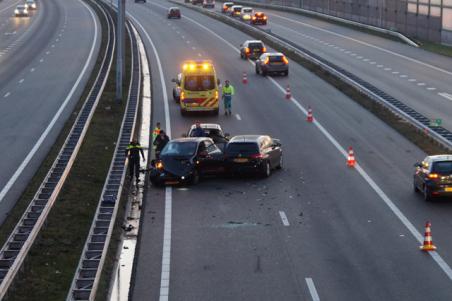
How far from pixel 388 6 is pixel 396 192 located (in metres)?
66.0

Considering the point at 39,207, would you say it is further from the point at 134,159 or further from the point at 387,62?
the point at 387,62

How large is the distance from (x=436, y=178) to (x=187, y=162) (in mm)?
7792

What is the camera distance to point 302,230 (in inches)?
1025

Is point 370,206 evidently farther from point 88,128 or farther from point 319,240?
point 88,128

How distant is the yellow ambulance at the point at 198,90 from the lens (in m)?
47.4

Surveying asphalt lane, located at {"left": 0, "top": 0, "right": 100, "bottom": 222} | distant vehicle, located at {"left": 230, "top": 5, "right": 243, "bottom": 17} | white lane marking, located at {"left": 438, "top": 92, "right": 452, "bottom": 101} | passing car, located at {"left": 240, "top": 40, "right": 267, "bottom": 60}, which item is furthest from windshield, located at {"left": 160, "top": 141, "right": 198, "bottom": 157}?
distant vehicle, located at {"left": 230, "top": 5, "right": 243, "bottom": 17}

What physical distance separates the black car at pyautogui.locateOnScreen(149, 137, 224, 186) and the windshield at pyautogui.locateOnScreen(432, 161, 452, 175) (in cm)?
704

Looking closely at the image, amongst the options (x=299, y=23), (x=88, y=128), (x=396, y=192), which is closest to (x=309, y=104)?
(x=88, y=128)

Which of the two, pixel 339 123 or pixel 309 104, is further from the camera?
pixel 309 104

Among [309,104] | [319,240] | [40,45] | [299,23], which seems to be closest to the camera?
[319,240]

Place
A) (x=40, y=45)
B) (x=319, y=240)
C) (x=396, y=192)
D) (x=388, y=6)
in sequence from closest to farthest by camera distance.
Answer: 1. (x=319, y=240)
2. (x=396, y=192)
3. (x=40, y=45)
4. (x=388, y=6)

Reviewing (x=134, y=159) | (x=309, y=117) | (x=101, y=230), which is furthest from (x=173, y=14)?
(x=101, y=230)

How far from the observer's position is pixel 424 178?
29.2 m

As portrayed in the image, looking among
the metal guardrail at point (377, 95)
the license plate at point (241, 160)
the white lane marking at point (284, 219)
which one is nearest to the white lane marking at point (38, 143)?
the license plate at point (241, 160)
